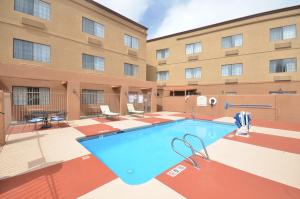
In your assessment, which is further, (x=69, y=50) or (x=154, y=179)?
(x=69, y=50)

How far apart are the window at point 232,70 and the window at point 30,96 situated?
20.3 meters

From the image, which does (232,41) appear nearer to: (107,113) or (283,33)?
(283,33)

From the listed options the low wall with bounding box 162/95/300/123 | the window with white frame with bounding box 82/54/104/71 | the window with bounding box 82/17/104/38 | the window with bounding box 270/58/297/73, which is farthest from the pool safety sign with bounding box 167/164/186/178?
the window with bounding box 270/58/297/73

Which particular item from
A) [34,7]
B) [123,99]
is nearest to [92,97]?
[123,99]

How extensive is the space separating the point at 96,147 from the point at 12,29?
37.8ft

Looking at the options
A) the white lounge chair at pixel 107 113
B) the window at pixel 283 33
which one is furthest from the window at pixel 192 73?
the white lounge chair at pixel 107 113

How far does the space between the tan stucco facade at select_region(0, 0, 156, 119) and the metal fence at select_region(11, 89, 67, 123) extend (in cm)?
53

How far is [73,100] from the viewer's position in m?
11.8

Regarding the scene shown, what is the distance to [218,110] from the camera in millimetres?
16062

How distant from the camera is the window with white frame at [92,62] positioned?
50.9 ft

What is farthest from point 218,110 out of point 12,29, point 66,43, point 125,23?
point 12,29

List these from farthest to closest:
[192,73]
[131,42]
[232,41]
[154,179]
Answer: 1. [192,73]
2. [232,41]
3. [131,42]
4. [154,179]

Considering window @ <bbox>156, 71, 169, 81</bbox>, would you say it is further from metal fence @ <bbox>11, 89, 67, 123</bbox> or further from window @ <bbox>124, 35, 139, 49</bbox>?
metal fence @ <bbox>11, 89, 67, 123</bbox>

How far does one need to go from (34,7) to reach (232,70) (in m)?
21.9
